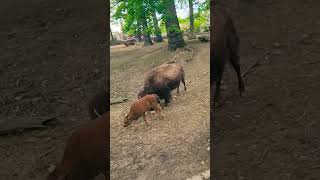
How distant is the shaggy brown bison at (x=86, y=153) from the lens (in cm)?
166

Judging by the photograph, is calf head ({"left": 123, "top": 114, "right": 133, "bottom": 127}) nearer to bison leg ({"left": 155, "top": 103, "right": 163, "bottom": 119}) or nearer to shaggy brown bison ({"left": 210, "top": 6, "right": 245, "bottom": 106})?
bison leg ({"left": 155, "top": 103, "right": 163, "bottom": 119})

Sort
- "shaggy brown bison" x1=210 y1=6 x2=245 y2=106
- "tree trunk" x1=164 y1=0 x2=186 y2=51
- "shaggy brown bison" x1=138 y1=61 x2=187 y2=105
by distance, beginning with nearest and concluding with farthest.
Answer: "shaggy brown bison" x1=210 y1=6 x2=245 y2=106, "shaggy brown bison" x1=138 y1=61 x2=187 y2=105, "tree trunk" x1=164 y1=0 x2=186 y2=51

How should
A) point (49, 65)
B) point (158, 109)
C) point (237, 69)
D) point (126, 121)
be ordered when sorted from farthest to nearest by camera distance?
point (158, 109)
point (126, 121)
point (237, 69)
point (49, 65)

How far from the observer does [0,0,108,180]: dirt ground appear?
1648mm

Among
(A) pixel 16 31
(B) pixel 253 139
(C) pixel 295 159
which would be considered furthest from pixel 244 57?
(A) pixel 16 31

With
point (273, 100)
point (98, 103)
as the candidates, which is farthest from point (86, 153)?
point (273, 100)

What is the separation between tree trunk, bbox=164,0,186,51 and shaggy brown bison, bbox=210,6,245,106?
435cm

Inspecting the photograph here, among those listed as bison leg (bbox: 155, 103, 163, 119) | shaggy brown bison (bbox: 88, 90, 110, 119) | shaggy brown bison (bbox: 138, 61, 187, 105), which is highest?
shaggy brown bison (bbox: 88, 90, 110, 119)

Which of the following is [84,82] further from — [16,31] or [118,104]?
[118,104]

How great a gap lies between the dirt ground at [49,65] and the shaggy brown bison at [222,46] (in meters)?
0.55

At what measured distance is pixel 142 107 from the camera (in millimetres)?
4762

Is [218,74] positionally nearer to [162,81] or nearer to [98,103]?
[98,103]

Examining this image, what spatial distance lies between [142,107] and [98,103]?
309 centimetres

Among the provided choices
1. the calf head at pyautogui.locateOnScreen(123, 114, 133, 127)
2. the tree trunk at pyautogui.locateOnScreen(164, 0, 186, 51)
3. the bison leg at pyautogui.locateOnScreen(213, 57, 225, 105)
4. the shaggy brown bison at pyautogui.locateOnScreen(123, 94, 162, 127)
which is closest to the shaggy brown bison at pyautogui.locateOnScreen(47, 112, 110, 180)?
the bison leg at pyautogui.locateOnScreen(213, 57, 225, 105)
